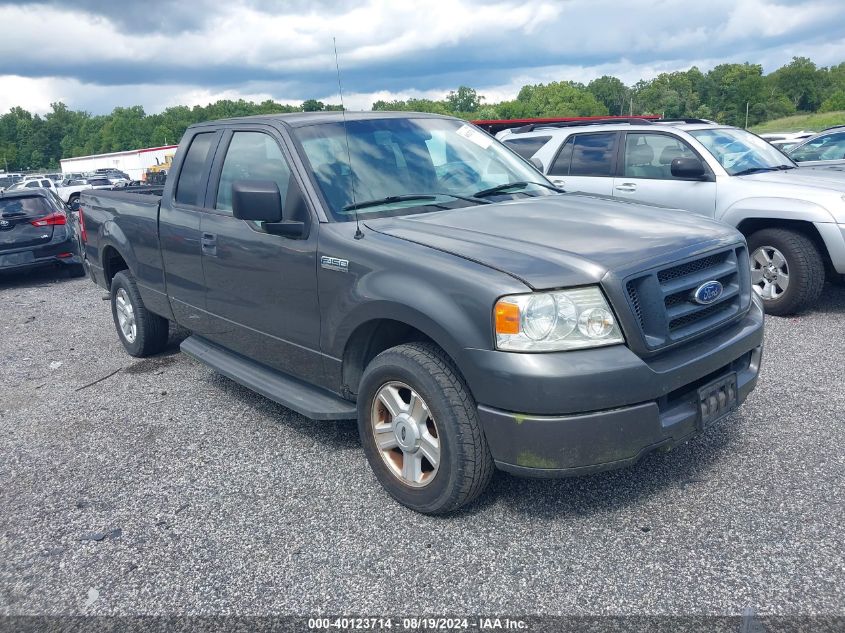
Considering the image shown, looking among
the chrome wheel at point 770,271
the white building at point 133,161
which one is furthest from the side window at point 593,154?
the white building at point 133,161

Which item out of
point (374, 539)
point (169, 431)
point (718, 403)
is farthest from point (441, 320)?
point (169, 431)

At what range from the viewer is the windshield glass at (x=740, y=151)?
23.8 ft

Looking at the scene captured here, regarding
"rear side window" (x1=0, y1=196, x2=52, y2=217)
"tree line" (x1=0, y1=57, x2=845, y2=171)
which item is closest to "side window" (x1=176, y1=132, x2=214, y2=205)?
"rear side window" (x1=0, y1=196, x2=52, y2=217)

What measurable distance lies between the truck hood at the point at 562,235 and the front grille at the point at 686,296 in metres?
0.07

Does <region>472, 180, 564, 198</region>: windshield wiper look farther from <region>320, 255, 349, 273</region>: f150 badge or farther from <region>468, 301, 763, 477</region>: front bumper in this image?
<region>468, 301, 763, 477</region>: front bumper

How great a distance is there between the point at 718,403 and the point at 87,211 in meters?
5.72

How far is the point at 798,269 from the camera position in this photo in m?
6.48

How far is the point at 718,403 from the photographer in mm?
3184

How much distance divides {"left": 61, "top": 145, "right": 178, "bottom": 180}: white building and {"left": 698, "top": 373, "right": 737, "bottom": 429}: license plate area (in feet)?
181

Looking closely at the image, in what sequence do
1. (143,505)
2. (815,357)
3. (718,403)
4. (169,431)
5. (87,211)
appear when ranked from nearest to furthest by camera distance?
(718,403), (143,505), (169,431), (815,357), (87,211)

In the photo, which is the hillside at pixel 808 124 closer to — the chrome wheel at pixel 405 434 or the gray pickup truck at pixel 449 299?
the gray pickup truck at pixel 449 299

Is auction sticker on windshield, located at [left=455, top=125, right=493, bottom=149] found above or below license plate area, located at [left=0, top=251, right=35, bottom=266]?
above

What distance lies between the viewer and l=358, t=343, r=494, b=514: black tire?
301 cm

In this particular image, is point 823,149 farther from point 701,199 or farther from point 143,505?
point 143,505
